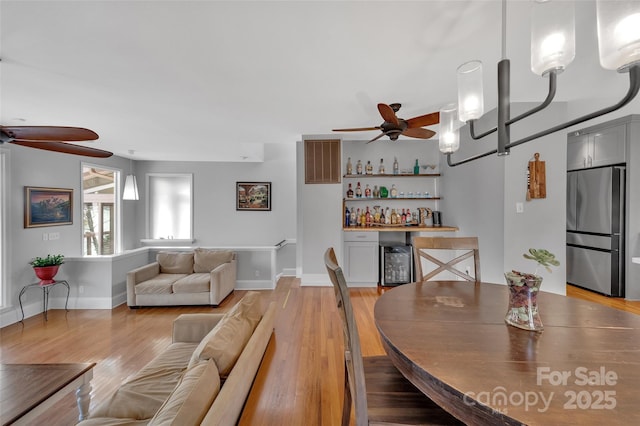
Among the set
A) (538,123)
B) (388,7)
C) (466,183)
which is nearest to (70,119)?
(388,7)

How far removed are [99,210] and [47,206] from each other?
52.3 inches

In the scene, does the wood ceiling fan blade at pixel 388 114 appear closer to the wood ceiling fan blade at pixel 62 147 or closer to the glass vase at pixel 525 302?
the glass vase at pixel 525 302

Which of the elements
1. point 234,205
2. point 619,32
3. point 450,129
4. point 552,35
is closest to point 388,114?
point 450,129

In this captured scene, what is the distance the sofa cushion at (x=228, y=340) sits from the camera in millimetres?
1332

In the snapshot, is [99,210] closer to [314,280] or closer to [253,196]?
[253,196]

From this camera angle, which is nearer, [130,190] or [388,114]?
[388,114]

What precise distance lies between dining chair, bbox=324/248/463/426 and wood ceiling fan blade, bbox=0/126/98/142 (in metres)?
1.88

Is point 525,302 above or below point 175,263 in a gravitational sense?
above

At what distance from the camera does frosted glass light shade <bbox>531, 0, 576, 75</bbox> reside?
2.83 ft

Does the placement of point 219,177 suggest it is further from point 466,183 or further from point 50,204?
point 466,183

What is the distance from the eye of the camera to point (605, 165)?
12.6ft

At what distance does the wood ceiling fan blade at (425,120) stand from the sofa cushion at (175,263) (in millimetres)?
3647

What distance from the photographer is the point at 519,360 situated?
0.85m

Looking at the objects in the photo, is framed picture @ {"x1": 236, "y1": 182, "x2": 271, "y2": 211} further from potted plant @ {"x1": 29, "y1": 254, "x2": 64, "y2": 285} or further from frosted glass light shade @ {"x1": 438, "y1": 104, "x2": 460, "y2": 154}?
frosted glass light shade @ {"x1": 438, "y1": 104, "x2": 460, "y2": 154}
